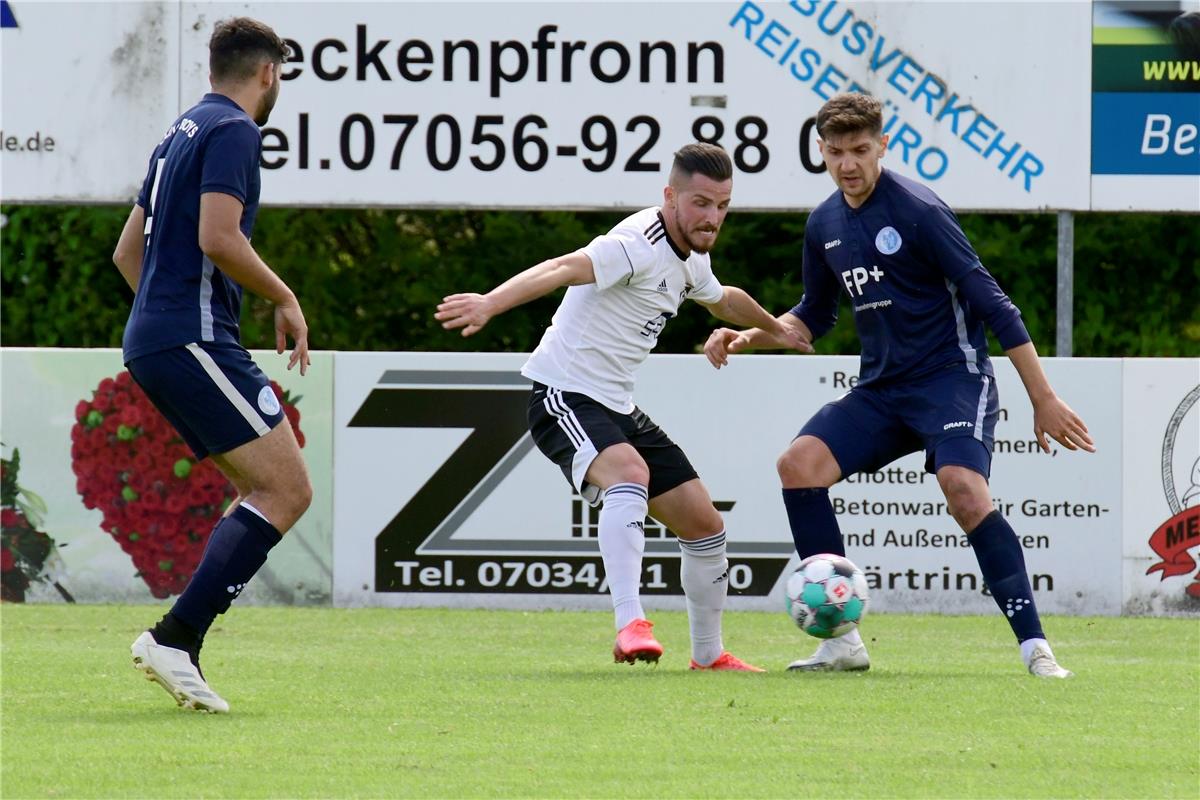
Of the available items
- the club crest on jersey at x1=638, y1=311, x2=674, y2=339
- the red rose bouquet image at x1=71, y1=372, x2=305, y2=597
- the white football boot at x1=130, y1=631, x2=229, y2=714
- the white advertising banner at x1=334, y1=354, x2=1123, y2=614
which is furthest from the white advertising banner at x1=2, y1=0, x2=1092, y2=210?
the white football boot at x1=130, y1=631, x2=229, y2=714

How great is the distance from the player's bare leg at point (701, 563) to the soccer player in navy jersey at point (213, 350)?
183cm

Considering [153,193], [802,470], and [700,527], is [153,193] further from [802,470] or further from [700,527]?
[802,470]

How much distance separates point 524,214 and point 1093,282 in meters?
4.50

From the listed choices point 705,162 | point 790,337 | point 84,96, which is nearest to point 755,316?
point 790,337

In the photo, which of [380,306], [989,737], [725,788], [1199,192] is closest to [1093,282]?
[1199,192]

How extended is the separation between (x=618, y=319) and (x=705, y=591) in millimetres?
1104

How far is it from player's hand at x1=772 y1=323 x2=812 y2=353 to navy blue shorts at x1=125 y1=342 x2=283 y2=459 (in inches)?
98.6

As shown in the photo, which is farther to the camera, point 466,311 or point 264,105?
point 466,311

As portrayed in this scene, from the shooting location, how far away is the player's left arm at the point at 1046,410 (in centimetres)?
650

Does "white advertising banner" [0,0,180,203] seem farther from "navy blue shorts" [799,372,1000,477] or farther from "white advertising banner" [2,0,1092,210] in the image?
"navy blue shorts" [799,372,1000,477]

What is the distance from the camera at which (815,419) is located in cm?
712

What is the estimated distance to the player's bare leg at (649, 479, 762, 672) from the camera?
7043 mm

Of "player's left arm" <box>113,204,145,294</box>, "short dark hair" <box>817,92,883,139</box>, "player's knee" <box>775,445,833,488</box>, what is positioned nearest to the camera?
"player's left arm" <box>113,204,145,294</box>

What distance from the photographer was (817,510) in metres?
7.01
